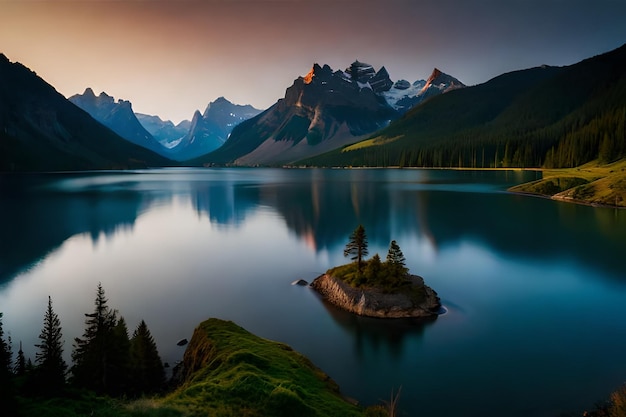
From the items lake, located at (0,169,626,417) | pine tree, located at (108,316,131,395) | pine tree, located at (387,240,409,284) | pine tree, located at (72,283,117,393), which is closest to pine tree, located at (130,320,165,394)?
pine tree, located at (108,316,131,395)

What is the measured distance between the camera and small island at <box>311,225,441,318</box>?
97.2 ft

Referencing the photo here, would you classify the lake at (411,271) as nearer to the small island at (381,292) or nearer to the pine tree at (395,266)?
the small island at (381,292)

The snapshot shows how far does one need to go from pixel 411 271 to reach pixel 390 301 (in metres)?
14.3

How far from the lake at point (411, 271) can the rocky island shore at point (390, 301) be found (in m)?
1.11

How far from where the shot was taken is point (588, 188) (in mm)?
97625

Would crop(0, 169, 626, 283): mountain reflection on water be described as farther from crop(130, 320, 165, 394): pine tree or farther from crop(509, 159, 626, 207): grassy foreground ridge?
crop(130, 320, 165, 394): pine tree

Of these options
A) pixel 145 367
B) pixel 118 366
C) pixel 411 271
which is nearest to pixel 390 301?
pixel 411 271

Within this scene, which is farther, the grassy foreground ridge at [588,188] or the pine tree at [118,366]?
the grassy foreground ridge at [588,188]

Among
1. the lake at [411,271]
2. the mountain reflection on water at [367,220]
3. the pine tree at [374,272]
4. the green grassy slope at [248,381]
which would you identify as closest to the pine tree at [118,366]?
the green grassy slope at [248,381]

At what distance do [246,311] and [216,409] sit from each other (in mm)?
18598

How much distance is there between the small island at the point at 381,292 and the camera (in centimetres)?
2964

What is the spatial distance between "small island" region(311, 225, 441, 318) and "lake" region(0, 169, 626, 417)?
1.27 m

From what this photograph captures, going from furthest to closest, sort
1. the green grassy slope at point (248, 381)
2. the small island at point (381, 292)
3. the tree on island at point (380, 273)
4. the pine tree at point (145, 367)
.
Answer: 1. the tree on island at point (380, 273)
2. the small island at point (381, 292)
3. the pine tree at point (145, 367)
4. the green grassy slope at point (248, 381)

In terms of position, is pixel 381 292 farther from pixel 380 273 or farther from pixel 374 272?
pixel 374 272
